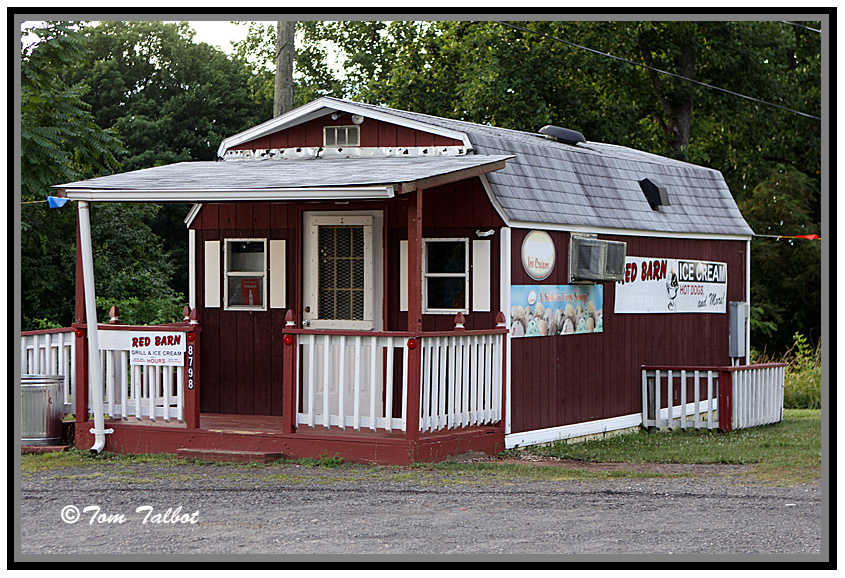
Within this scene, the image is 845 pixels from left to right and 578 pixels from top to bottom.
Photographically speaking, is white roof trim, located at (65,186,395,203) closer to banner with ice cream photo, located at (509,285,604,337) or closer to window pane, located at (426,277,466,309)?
window pane, located at (426,277,466,309)

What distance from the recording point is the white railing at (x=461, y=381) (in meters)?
10.6

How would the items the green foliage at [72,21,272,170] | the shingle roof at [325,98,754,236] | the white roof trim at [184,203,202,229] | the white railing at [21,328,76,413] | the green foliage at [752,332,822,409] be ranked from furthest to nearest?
the green foliage at [72,21,272,170], the green foliage at [752,332,822,409], the white roof trim at [184,203,202,229], the shingle roof at [325,98,754,236], the white railing at [21,328,76,413]

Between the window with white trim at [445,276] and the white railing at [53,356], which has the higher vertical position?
the window with white trim at [445,276]

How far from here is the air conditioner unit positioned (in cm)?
1274

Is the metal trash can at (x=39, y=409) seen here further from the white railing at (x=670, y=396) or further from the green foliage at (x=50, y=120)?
the white railing at (x=670, y=396)

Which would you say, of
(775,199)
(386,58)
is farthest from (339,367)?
(775,199)

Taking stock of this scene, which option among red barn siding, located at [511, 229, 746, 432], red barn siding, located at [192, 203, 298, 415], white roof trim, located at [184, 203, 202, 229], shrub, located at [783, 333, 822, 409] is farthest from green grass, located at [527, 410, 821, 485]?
shrub, located at [783, 333, 822, 409]

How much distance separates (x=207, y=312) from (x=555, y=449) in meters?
4.22

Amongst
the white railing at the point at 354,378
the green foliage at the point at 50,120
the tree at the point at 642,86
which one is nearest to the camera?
the white railing at the point at 354,378

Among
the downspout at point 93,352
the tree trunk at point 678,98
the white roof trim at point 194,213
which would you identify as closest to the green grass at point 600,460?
the downspout at point 93,352

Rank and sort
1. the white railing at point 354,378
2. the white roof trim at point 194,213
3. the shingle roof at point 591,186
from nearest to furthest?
the white railing at point 354,378 < the shingle roof at point 591,186 < the white roof trim at point 194,213

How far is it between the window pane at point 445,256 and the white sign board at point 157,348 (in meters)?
2.69

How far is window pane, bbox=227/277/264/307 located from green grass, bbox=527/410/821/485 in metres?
3.49

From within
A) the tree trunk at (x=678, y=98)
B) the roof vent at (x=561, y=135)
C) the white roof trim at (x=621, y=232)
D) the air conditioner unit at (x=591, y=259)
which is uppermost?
the tree trunk at (x=678, y=98)
